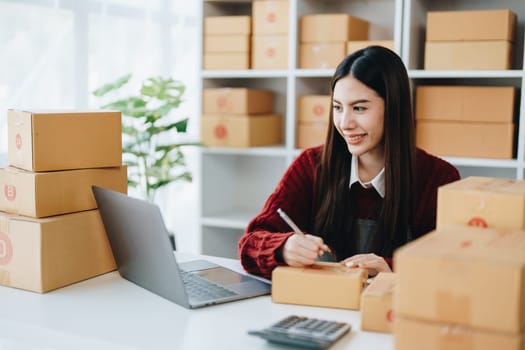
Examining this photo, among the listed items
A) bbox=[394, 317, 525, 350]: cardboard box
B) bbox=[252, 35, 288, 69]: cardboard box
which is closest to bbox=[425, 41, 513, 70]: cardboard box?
bbox=[252, 35, 288, 69]: cardboard box

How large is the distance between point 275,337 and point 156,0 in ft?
8.86

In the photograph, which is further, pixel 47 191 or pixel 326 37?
pixel 326 37

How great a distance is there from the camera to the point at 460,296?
3.37 feet

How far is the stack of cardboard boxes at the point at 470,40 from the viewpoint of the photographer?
282 cm

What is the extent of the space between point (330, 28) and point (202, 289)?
1831mm

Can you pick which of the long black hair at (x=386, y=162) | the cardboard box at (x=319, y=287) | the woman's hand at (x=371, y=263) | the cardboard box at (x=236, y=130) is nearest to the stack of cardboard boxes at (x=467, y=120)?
the cardboard box at (x=236, y=130)

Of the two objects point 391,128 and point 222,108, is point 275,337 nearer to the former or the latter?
point 391,128

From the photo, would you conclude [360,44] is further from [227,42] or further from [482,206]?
[482,206]

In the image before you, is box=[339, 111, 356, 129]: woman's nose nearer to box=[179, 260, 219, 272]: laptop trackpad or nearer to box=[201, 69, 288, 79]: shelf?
box=[179, 260, 219, 272]: laptop trackpad

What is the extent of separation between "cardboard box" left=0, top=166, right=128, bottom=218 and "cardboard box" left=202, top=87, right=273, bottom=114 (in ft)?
5.07

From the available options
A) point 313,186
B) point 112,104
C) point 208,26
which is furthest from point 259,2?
point 313,186

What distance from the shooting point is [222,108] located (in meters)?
3.35

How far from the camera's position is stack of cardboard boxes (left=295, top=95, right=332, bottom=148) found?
10.5 ft

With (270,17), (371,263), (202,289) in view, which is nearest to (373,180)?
(371,263)
